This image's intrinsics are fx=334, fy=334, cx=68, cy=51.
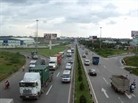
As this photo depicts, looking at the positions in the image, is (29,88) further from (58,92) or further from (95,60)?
(95,60)

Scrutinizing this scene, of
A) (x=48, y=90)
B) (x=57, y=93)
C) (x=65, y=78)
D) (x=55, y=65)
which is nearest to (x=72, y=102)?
(x=57, y=93)

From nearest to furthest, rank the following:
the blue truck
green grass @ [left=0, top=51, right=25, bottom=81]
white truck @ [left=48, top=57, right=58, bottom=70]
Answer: green grass @ [left=0, top=51, right=25, bottom=81], white truck @ [left=48, top=57, right=58, bottom=70], the blue truck

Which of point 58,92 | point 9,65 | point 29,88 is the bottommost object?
point 58,92

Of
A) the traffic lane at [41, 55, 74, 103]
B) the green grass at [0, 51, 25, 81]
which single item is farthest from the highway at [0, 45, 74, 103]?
the green grass at [0, 51, 25, 81]

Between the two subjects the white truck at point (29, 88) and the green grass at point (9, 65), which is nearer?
the white truck at point (29, 88)

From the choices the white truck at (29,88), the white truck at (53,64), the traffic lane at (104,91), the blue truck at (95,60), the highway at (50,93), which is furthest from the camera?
the blue truck at (95,60)

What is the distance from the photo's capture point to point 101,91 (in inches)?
1714

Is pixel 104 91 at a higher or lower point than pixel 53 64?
lower

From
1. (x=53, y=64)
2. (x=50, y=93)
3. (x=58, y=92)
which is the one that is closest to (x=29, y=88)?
(x=50, y=93)

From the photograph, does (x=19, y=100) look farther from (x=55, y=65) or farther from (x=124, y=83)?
(x=55, y=65)

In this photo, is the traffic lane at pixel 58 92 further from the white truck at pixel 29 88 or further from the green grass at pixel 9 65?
the green grass at pixel 9 65

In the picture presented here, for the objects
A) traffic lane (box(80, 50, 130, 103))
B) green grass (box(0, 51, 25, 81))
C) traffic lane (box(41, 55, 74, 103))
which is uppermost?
green grass (box(0, 51, 25, 81))

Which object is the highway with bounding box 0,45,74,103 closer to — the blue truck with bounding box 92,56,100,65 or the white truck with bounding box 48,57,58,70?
the white truck with bounding box 48,57,58,70

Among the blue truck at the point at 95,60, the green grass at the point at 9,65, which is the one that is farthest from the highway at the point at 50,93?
the blue truck at the point at 95,60
